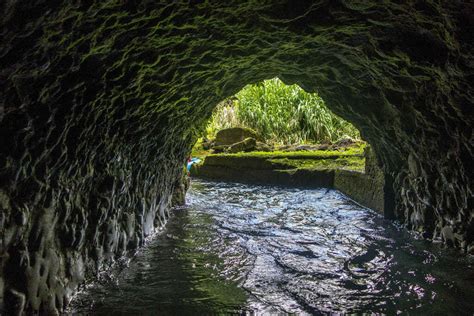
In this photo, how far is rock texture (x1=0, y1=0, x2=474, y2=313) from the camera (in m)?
2.06

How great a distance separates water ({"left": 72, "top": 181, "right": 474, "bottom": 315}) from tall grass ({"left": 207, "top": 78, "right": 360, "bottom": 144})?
284 inches

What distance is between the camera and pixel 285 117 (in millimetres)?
13758

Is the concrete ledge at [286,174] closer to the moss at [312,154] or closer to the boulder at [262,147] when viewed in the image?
the moss at [312,154]

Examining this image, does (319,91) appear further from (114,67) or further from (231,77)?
(114,67)

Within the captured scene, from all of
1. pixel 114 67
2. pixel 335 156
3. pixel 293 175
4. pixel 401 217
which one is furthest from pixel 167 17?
pixel 335 156

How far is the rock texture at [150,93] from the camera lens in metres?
2.06

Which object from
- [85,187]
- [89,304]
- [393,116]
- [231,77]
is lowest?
[89,304]

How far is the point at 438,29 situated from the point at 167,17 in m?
1.78

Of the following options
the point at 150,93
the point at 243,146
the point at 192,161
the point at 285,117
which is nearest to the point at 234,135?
the point at 243,146

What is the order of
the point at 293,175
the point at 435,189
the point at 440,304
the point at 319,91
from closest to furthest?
the point at 440,304 → the point at 435,189 → the point at 319,91 → the point at 293,175

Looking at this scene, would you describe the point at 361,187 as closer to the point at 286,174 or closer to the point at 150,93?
the point at 286,174

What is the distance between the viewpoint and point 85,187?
319 cm

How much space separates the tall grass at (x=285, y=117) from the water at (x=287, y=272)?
7205 millimetres

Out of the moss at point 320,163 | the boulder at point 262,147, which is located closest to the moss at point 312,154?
the moss at point 320,163
